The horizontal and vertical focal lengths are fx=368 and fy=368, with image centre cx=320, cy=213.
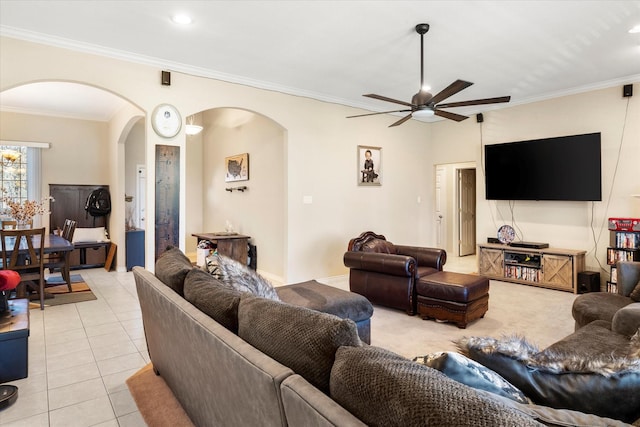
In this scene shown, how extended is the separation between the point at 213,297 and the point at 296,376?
32.8 inches

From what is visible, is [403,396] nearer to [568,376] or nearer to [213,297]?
[568,376]

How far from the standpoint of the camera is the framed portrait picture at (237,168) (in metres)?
6.54

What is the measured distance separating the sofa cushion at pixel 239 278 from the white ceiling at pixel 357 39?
214cm

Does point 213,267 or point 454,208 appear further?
point 454,208

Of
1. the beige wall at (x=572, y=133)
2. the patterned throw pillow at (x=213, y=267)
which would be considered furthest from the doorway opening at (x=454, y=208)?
the patterned throw pillow at (x=213, y=267)

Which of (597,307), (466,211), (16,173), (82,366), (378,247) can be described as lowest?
(82,366)

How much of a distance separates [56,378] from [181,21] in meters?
3.01

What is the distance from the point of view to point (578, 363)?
38.5 inches

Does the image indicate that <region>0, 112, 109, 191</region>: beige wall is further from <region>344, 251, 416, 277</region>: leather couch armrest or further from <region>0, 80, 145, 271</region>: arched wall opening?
<region>344, 251, 416, 277</region>: leather couch armrest

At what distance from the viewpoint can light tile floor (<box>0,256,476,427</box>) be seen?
2.15m

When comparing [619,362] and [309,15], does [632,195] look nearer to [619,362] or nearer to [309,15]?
[309,15]

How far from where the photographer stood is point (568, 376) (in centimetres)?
97

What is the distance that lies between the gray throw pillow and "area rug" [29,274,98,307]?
11.1 feet

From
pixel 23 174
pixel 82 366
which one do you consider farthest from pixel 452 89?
pixel 23 174
